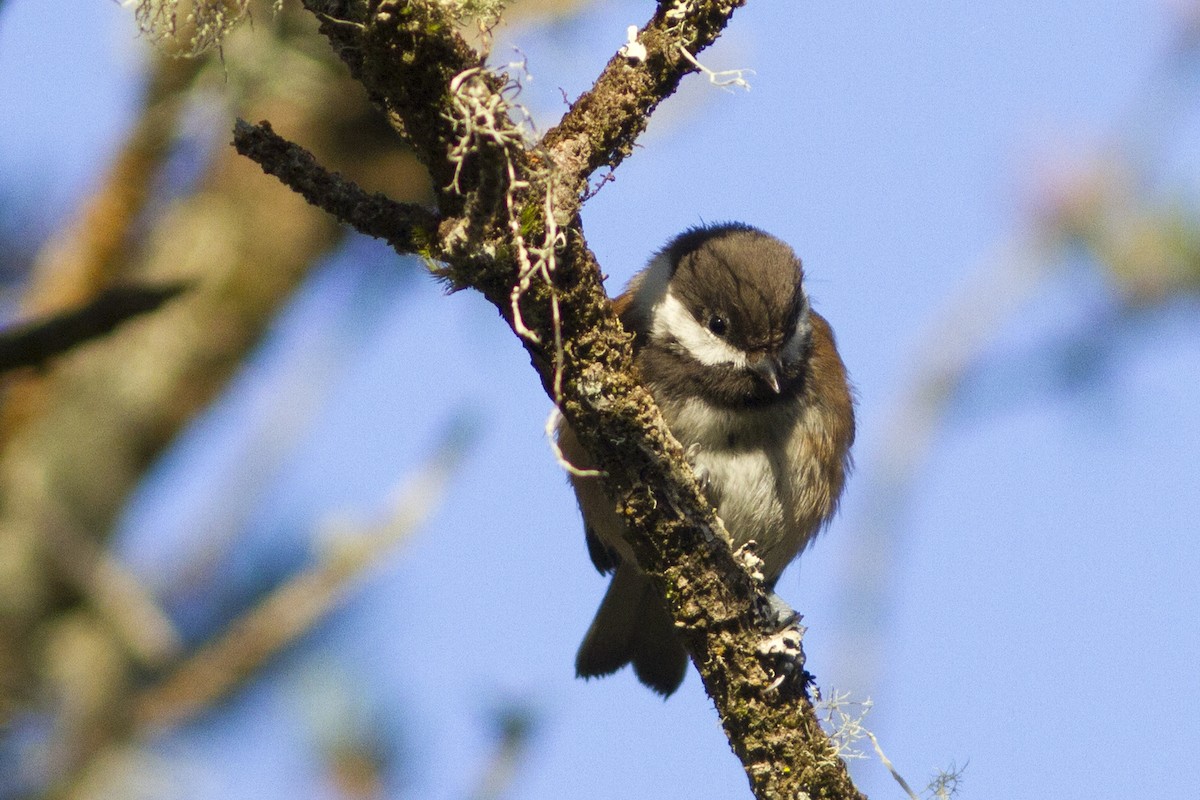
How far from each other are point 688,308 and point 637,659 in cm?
127

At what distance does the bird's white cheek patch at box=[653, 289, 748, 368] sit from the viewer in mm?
3471

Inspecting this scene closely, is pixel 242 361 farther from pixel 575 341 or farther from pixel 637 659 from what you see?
pixel 575 341

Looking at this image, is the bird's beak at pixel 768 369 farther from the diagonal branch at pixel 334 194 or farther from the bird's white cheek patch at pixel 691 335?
the diagonal branch at pixel 334 194

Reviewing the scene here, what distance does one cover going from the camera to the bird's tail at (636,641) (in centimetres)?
418

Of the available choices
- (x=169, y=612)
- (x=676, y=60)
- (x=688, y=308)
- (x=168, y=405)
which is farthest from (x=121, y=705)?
(x=676, y=60)

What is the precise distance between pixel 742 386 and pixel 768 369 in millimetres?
86

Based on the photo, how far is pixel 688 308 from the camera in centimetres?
355

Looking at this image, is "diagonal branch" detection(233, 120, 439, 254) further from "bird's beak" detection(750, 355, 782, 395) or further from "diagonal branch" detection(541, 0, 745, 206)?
"bird's beak" detection(750, 355, 782, 395)

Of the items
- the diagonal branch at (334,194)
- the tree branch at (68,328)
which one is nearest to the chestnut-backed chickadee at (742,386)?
the diagonal branch at (334,194)

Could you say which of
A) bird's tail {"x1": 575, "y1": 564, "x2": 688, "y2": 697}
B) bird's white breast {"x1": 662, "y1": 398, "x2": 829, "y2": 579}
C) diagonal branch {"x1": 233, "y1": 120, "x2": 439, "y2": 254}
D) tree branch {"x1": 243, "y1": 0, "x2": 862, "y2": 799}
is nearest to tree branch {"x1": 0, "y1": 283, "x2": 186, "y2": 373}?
diagonal branch {"x1": 233, "y1": 120, "x2": 439, "y2": 254}

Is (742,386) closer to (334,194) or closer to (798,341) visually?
(798,341)

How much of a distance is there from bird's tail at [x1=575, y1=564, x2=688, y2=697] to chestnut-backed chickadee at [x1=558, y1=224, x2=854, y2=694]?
1.10 ft

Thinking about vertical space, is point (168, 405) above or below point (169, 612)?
above

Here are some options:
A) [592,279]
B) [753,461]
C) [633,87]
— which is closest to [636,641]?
[753,461]
